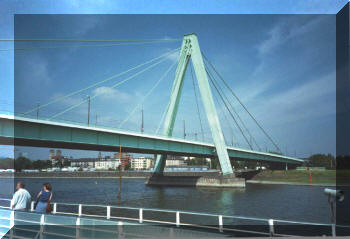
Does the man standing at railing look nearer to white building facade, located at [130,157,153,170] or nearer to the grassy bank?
the grassy bank

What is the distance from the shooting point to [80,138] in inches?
1201

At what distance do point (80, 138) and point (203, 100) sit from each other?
20714 millimetres

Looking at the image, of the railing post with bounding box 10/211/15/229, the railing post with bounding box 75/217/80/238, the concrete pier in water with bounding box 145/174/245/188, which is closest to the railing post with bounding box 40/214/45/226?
the railing post with bounding box 10/211/15/229

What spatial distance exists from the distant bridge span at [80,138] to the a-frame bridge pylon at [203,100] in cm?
296

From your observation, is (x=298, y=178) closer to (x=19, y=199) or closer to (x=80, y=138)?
(x=80, y=138)

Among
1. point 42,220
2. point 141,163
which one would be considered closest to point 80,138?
point 42,220

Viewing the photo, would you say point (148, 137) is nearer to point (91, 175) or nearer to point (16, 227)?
point (16, 227)

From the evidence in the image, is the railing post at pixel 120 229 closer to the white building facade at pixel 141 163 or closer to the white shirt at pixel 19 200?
the white shirt at pixel 19 200

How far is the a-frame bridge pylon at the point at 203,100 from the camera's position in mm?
45500

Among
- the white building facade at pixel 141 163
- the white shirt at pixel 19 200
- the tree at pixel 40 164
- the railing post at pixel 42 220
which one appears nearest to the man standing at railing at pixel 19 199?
the white shirt at pixel 19 200

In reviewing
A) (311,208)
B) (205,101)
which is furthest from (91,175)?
(311,208)

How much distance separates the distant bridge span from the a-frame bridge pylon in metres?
2.96

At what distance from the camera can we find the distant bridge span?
80.0 ft

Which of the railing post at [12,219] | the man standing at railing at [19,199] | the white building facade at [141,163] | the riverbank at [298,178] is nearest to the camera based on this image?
the railing post at [12,219]
